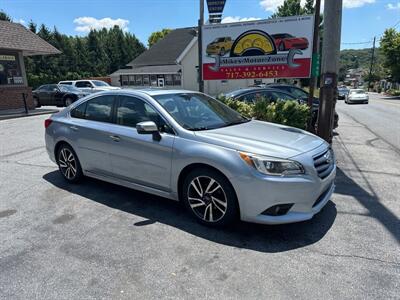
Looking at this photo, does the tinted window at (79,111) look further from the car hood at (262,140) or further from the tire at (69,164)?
the car hood at (262,140)

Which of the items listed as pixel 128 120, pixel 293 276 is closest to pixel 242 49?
pixel 128 120

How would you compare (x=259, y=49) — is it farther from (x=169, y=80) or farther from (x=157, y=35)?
(x=157, y=35)

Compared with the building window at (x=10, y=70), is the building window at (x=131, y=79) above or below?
below

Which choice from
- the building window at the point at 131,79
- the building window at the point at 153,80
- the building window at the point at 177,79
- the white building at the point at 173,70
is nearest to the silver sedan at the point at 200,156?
the white building at the point at 173,70

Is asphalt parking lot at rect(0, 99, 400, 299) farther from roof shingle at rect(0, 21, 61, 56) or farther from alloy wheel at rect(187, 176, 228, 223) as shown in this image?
roof shingle at rect(0, 21, 61, 56)

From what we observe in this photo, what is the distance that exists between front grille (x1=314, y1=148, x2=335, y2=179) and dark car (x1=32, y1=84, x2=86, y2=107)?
17334 millimetres

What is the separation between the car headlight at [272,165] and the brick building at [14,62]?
17.1m

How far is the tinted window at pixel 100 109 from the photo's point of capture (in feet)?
15.1

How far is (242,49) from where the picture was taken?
8320 mm

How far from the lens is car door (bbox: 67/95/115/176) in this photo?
4512 mm

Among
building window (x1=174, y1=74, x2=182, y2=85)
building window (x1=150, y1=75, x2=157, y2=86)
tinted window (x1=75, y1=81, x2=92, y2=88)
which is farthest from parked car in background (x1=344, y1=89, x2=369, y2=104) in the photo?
tinted window (x1=75, y1=81, x2=92, y2=88)

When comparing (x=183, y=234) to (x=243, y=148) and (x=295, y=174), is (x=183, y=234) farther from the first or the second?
(x=295, y=174)

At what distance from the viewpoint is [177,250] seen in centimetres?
325

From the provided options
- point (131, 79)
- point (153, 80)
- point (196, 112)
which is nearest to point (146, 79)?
point (153, 80)
